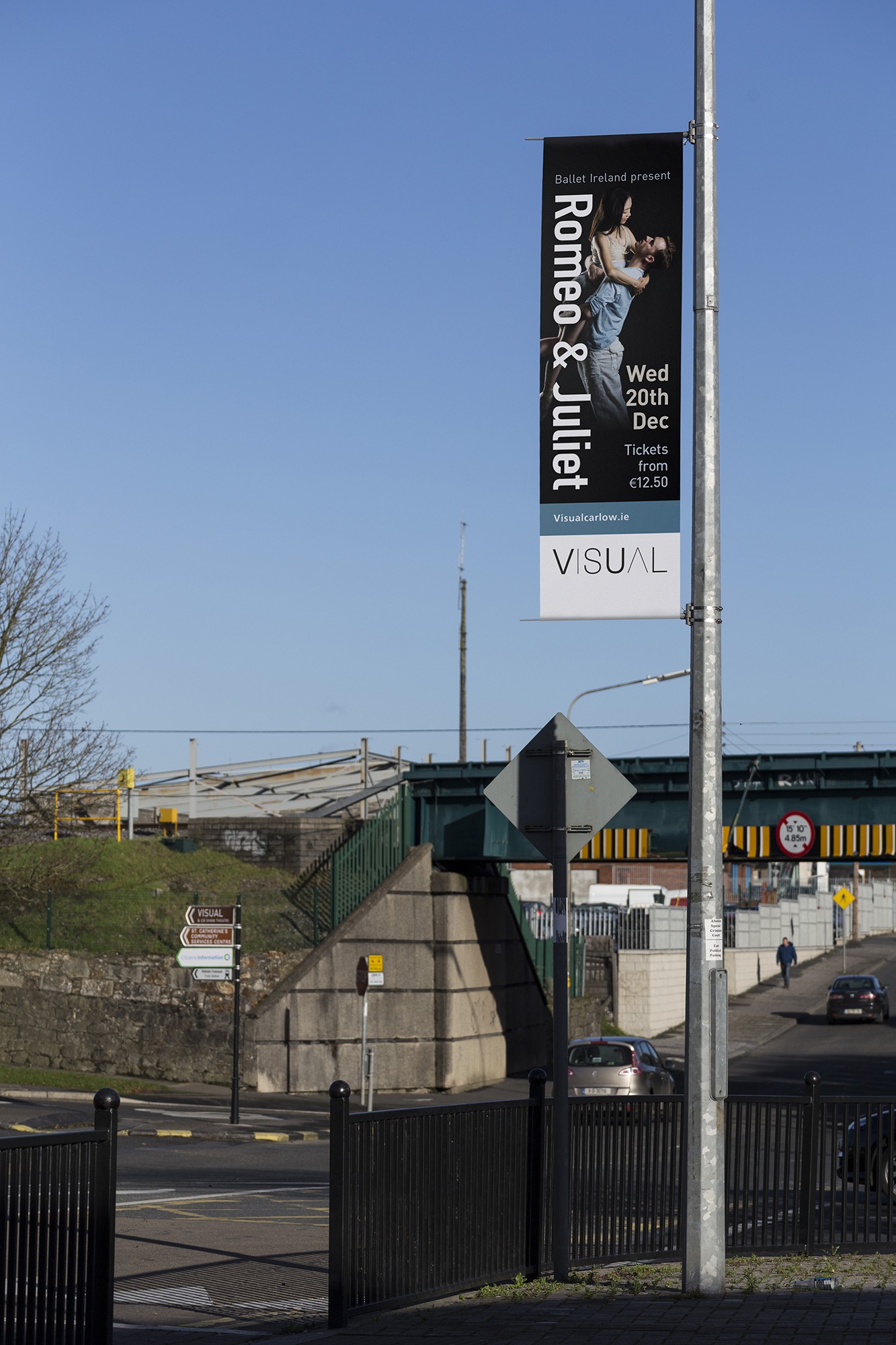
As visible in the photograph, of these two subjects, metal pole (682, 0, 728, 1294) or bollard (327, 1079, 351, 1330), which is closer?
bollard (327, 1079, 351, 1330)

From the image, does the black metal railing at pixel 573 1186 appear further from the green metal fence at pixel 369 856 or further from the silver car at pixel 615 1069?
the green metal fence at pixel 369 856

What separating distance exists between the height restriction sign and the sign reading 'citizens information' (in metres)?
26.6

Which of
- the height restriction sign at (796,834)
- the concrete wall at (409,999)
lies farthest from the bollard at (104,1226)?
the height restriction sign at (796,834)

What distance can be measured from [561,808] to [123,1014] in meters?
23.1

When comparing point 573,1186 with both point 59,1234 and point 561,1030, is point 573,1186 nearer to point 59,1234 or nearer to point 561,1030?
point 561,1030

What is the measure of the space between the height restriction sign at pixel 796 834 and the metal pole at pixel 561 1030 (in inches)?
1031

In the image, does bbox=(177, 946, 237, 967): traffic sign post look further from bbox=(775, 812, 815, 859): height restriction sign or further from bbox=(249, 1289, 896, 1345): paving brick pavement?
bbox=(249, 1289, 896, 1345): paving brick pavement

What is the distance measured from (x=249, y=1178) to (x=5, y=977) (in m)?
15.2

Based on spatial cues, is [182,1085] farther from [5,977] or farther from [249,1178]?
[249,1178]

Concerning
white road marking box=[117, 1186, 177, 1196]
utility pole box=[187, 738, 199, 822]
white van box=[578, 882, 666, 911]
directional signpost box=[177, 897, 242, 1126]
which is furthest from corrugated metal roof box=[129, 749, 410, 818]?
white van box=[578, 882, 666, 911]

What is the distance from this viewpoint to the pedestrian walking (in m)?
61.5

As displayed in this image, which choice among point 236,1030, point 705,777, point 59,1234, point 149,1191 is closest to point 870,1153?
point 705,777

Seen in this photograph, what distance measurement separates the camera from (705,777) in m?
9.10

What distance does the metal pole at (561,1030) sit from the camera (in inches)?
368
